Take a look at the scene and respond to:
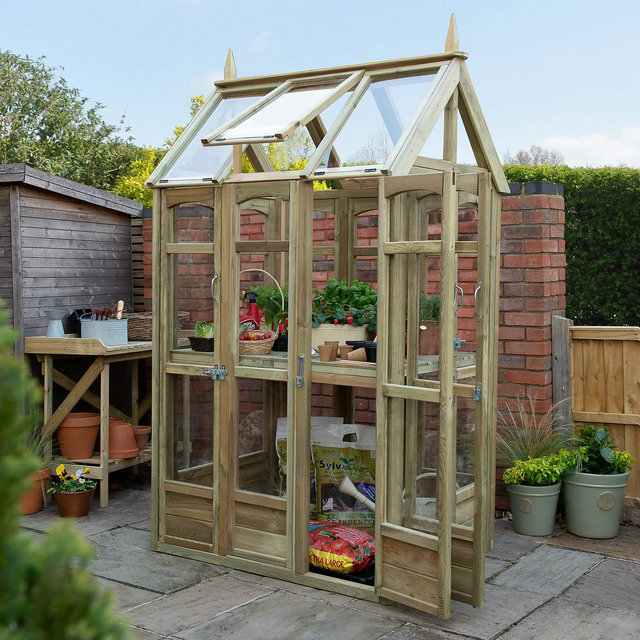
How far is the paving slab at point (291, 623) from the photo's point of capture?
12.2 feet

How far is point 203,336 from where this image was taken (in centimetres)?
474

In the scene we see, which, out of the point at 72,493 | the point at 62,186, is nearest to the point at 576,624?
the point at 72,493

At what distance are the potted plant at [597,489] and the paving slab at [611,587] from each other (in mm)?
417

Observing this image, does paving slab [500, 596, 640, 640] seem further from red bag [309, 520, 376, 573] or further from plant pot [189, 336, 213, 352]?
plant pot [189, 336, 213, 352]

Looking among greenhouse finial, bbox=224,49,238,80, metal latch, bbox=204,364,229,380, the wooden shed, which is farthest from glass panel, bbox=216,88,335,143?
the wooden shed

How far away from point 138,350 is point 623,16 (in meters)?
16.8

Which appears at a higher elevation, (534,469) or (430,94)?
(430,94)

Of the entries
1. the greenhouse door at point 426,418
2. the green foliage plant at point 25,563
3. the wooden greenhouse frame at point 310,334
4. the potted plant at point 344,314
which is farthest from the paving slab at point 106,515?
the green foliage plant at point 25,563

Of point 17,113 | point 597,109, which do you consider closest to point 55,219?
point 17,113

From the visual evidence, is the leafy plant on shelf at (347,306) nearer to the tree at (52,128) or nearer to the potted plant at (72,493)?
the potted plant at (72,493)

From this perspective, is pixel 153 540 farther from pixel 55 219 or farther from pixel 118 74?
pixel 118 74

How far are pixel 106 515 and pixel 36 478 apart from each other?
504 millimetres

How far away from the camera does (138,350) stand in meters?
5.88

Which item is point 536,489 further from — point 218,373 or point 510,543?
point 218,373
